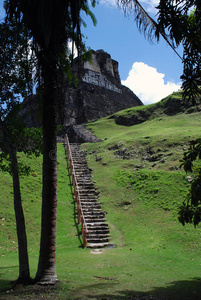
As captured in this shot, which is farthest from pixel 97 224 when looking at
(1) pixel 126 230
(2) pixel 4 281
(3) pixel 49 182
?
(3) pixel 49 182

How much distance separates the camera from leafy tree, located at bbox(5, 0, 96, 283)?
7.24 meters

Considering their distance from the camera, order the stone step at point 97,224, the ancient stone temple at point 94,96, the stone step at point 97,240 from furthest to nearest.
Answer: the ancient stone temple at point 94,96 < the stone step at point 97,224 < the stone step at point 97,240

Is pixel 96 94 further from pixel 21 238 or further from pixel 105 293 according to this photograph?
A: pixel 105 293

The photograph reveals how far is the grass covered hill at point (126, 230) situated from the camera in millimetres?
7659

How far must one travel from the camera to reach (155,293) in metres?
7.14

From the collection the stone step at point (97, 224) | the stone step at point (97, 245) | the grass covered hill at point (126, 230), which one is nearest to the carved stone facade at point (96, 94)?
the grass covered hill at point (126, 230)

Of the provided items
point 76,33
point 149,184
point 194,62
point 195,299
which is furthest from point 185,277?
point 149,184

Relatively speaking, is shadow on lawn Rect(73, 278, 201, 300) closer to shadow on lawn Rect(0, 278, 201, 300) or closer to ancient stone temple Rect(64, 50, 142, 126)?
shadow on lawn Rect(0, 278, 201, 300)

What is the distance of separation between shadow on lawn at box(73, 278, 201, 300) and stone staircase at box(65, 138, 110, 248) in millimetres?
6834

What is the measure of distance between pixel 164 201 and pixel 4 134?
1171 cm

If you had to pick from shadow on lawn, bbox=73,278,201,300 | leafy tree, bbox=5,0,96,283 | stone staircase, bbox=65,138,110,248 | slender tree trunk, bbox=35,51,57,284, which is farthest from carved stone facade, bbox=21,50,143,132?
shadow on lawn, bbox=73,278,201,300

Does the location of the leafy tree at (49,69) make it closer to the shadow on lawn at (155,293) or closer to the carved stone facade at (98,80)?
the shadow on lawn at (155,293)

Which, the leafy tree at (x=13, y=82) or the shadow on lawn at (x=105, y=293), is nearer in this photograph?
the shadow on lawn at (x=105, y=293)


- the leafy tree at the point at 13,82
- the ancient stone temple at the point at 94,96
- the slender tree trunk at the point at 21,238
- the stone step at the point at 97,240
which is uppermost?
the ancient stone temple at the point at 94,96
